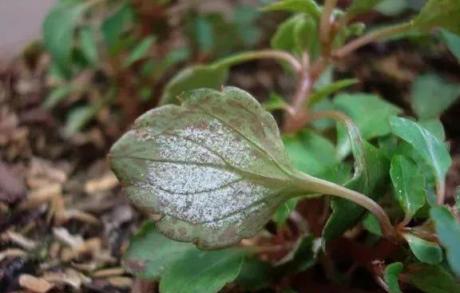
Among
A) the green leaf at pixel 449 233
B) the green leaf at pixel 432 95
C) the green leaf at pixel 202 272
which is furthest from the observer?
the green leaf at pixel 432 95

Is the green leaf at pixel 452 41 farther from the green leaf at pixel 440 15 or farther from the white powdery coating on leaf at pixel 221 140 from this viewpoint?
the white powdery coating on leaf at pixel 221 140

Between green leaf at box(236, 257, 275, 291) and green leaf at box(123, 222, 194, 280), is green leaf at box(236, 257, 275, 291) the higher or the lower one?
the lower one

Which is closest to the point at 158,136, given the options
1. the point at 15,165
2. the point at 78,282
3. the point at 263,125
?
the point at 263,125

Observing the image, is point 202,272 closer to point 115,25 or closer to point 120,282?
point 120,282

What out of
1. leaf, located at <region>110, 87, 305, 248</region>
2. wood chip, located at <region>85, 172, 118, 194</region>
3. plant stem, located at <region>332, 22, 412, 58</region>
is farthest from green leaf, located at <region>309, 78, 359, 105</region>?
→ wood chip, located at <region>85, 172, 118, 194</region>

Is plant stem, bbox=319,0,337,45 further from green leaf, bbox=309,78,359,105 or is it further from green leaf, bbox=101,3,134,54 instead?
green leaf, bbox=101,3,134,54

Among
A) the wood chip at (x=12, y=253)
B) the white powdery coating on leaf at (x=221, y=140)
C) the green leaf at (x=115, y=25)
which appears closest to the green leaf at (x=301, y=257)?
the white powdery coating on leaf at (x=221, y=140)
